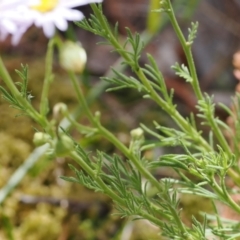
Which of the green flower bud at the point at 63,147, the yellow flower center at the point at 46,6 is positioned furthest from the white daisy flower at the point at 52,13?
the green flower bud at the point at 63,147

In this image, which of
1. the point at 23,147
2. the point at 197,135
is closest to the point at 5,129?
the point at 23,147

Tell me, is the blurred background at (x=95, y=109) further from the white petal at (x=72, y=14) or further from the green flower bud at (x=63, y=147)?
the green flower bud at (x=63, y=147)

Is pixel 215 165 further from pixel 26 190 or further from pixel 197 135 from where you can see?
pixel 26 190

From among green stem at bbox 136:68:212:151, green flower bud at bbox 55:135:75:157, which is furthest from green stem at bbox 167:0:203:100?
green flower bud at bbox 55:135:75:157

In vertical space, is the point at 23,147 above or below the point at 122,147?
below

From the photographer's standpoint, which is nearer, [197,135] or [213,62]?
[197,135]

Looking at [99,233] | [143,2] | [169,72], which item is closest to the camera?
[99,233]
